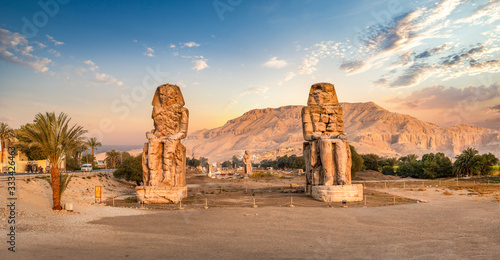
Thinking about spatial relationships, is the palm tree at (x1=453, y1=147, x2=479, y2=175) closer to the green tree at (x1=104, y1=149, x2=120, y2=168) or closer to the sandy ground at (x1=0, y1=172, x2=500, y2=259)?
the sandy ground at (x1=0, y1=172, x2=500, y2=259)

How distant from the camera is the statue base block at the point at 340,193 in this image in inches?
499

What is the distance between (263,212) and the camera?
10.3 m

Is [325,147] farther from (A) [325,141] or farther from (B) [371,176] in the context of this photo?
(B) [371,176]

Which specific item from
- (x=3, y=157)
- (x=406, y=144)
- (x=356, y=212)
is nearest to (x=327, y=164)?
(x=356, y=212)

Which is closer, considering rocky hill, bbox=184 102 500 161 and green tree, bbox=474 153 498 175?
green tree, bbox=474 153 498 175

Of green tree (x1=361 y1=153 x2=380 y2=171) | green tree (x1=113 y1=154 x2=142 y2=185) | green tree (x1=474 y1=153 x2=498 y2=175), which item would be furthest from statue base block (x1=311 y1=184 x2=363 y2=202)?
green tree (x1=361 y1=153 x2=380 y2=171)

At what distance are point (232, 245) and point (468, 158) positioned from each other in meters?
41.8

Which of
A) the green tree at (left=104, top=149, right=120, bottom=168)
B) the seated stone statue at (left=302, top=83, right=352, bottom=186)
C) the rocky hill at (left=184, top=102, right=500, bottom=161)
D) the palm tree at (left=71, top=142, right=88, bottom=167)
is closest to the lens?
the palm tree at (left=71, top=142, right=88, bottom=167)

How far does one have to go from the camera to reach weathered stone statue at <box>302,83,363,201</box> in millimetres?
13039

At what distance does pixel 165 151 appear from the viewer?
531 inches

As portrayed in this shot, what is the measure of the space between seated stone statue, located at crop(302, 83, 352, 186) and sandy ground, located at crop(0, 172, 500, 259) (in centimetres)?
216

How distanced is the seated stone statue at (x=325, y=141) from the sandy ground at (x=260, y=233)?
7.08ft

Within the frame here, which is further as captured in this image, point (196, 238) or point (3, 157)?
point (3, 157)

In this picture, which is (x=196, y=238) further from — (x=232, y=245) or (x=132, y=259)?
(x=132, y=259)
